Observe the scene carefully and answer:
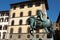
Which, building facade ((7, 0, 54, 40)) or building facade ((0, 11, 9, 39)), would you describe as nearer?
building facade ((7, 0, 54, 40))

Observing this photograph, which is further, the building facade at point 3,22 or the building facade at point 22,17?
the building facade at point 3,22

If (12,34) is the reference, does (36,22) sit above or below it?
above

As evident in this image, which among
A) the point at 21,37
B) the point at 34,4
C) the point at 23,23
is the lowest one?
the point at 21,37

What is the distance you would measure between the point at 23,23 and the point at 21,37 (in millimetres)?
4089

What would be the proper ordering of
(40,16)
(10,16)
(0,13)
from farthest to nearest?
(0,13) → (10,16) → (40,16)

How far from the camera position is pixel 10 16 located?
183 feet

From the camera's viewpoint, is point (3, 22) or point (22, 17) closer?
point (22, 17)

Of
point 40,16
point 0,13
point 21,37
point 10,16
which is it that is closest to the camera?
point 40,16

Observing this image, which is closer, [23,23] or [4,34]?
[23,23]

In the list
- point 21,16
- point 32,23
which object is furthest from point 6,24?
point 32,23

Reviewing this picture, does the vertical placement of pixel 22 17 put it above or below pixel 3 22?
above

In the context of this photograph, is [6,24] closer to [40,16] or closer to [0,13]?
[0,13]

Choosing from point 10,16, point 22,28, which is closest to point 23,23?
point 22,28

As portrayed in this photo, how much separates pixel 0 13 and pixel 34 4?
13480mm
